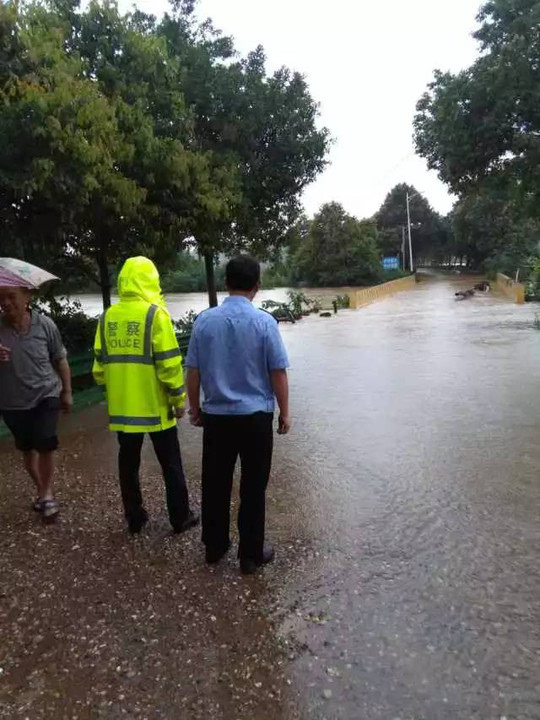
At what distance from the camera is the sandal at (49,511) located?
380 centimetres

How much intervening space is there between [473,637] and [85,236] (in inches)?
307

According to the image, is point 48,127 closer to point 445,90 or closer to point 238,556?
point 238,556

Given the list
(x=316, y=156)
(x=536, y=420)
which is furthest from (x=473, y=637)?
(x=316, y=156)

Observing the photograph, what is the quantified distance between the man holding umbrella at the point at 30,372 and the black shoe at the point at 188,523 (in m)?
0.88

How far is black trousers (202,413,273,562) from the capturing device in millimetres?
3027

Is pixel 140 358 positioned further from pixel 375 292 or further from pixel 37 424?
pixel 375 292

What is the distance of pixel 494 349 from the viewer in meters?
11.7

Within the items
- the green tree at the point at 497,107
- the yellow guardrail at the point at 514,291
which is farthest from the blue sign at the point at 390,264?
the green tree at the point at 497,107

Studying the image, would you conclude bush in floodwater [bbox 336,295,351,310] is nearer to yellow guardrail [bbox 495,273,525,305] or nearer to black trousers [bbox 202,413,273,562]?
yellow guardrail [bbox 495,273,525,305]

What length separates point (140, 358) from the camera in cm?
329

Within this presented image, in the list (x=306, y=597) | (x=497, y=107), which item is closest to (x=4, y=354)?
(x=306, y=597)

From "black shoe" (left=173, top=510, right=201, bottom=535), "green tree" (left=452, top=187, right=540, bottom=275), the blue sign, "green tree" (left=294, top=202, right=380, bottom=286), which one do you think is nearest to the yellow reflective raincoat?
"black shoe" (left=173, top=510, right=201, bottom=535)

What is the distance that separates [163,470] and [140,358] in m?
0.71

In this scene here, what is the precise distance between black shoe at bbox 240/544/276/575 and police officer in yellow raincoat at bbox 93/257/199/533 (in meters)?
0.70
